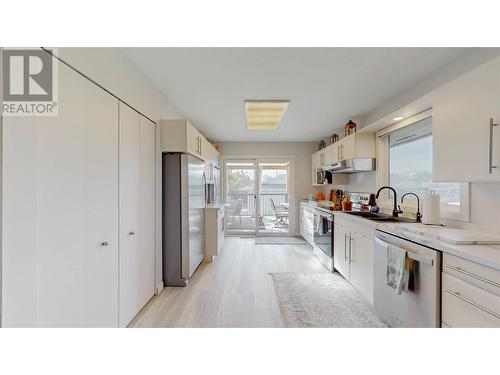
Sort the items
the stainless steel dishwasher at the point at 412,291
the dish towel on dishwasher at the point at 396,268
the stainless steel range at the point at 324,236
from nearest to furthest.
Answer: the stainless steel dishwasher at the point at 412,291 < the dish towel on dishwasher at the point at 396,268 < the stainless steel range at the point at 324,236

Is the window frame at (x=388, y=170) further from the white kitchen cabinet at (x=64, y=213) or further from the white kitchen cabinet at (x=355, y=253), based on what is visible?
the white kitchen cabinet at (x=64, y=213)

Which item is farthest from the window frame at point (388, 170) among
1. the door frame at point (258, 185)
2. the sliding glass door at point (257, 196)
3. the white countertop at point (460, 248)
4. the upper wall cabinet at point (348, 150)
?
the sliding glass door at point (257, 196)

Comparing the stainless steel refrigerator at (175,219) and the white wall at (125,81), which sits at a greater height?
the white wall at (125,81)

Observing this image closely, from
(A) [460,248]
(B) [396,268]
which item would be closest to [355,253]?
(B) [396,268]

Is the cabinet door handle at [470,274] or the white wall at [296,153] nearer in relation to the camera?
the cabinet door handle at [470,274]

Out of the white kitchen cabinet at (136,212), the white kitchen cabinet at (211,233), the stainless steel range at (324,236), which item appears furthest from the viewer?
the white kitchen cabinet at (211,233)

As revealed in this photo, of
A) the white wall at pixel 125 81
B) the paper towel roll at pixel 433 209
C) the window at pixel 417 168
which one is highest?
the white wall at pixel 125 81

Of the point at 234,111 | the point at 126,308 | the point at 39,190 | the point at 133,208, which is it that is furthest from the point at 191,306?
the point at 234,111

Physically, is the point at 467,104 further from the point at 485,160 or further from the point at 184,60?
the point at 184,60

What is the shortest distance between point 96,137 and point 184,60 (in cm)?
109

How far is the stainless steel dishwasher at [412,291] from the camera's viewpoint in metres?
1.60

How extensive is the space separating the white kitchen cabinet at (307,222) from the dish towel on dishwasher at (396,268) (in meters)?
2.69

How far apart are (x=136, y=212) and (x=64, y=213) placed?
0.93 meters

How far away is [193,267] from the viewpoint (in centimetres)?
332
